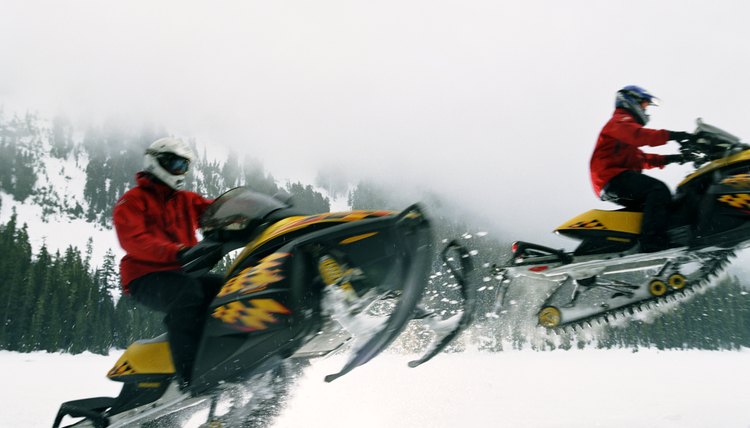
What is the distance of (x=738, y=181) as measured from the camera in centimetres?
557

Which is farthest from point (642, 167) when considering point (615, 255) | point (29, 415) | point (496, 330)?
point (29, 415)

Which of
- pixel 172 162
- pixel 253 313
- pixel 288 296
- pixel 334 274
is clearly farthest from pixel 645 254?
pixel 172 162

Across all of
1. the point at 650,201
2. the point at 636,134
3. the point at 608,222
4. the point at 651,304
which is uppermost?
the point at 636,134

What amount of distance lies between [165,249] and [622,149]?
5.19m

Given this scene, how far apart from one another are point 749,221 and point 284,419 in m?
5.01

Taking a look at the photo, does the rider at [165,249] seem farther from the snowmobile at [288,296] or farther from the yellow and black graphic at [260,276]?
the yellow and black graphic at [260,276]

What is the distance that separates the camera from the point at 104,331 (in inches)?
2308

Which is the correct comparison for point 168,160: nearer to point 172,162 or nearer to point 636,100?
point 172,162

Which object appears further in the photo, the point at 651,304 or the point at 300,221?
the point at 651,304

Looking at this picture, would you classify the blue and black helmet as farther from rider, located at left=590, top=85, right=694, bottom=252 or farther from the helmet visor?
the helmet visor

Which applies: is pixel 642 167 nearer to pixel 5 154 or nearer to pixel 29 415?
pixel 29 415

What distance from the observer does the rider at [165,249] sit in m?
3.24

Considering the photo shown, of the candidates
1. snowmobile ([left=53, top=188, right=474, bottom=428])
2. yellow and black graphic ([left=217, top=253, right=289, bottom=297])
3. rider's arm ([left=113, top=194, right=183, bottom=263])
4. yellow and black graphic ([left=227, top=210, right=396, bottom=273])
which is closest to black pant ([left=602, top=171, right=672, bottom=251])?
snowmobile ([left=53, top=188, right=474, bottom=428])

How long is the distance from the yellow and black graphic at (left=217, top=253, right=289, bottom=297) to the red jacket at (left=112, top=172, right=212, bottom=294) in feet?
1.78
